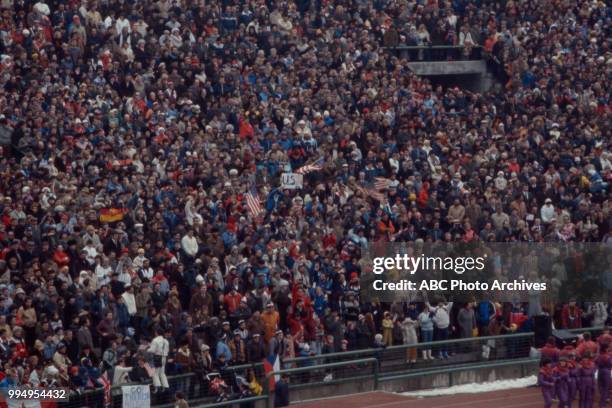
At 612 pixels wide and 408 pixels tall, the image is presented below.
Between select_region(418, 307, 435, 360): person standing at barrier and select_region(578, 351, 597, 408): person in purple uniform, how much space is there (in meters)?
3.40

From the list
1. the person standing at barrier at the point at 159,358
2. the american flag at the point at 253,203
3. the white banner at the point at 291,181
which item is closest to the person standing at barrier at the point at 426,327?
the american flag at the point at 253,203

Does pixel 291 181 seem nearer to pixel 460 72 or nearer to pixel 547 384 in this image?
pixel 547 384

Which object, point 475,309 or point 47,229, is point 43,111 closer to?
point 47,229

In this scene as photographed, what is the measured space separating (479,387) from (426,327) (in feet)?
5.09

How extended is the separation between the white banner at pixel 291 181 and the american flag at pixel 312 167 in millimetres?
694

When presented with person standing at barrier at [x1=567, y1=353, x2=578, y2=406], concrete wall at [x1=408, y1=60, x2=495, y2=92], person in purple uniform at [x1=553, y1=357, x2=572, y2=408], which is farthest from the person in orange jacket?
concrete wall at [x1=408, y1=60, x2=495, y2=92]

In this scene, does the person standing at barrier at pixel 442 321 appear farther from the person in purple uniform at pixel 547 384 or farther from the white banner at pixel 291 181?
the white banner at pixel 291 181

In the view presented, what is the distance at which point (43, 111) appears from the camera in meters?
31.2

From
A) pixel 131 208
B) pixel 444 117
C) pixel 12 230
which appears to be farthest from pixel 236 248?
pixel 444 117

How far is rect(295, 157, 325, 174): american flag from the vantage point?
33.6m

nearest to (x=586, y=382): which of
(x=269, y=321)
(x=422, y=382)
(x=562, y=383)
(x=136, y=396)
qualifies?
(x=562, y=383)

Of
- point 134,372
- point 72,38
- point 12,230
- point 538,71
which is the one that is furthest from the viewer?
point 538,71

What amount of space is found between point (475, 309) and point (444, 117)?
7771 mm

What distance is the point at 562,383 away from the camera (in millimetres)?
28047
